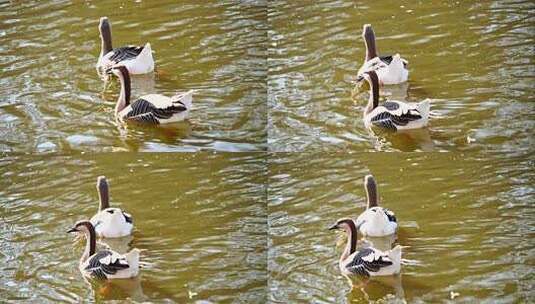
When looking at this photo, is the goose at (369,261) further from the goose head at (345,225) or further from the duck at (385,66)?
the duck at (385,66)

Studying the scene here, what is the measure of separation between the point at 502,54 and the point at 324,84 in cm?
126

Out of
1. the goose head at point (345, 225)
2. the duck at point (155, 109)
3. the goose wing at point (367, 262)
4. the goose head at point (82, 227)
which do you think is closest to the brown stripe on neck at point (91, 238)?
the goose head at point (82, 227)

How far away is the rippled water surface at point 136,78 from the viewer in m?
8.70

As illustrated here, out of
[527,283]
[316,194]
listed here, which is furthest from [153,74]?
[527,283]

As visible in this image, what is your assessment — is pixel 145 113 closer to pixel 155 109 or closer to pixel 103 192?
pixel 155 109

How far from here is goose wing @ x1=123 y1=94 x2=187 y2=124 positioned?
28.8 ft

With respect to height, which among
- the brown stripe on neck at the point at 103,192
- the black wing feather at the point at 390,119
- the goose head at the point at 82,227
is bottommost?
the goose head at the point at 82,227

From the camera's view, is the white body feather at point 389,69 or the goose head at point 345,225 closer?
the goose head at point 345,225

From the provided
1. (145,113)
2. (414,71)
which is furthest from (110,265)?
(414,71)

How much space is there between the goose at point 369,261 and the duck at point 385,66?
144 centimetres

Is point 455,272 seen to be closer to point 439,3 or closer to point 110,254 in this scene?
point 110,254

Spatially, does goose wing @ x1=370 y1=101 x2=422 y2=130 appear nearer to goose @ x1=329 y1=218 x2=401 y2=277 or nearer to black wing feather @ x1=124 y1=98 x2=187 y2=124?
goose @ x1=329 y1=218 x2=401 y2=277

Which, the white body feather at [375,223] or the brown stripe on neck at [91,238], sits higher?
the brown stripe on neck at [91,238]

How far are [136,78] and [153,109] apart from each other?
805mm
